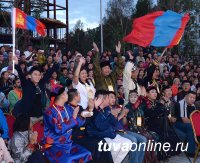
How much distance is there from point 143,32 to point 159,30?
42cm

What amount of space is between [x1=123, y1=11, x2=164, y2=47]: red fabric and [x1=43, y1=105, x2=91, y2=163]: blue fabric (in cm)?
447

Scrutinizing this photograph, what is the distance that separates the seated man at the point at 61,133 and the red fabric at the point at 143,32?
432 centimetres

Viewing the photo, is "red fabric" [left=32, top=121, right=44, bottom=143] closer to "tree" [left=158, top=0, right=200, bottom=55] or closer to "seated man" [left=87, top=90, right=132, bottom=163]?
"seated man" [left=87, top=90, right=132, bottom=163]

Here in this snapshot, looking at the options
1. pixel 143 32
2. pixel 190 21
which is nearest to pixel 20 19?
pixel 143 32

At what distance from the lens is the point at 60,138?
5859mm

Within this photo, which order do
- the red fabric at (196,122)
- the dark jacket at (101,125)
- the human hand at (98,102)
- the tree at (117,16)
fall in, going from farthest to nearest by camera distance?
the tree at (117,16)
the red fabric at (196,122)
the human hand at (98,102)
the dark jacket at (101,125)

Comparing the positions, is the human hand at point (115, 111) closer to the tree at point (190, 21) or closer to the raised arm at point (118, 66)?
the raised arm at point (118, 66)

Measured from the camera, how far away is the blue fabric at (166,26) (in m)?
10.1

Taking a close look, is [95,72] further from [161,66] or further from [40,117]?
[161,66]

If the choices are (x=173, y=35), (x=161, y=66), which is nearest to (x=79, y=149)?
(x=173, y=35)

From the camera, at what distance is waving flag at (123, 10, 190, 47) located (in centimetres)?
1001

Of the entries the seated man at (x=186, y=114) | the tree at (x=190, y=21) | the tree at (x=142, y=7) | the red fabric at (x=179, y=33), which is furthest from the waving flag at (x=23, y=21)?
the tree at (x=142, y=7)

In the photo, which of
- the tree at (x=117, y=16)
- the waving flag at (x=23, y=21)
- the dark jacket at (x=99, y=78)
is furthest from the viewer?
the tree at (x=117, y=16)

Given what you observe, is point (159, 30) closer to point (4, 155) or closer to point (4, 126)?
point (4, 126)
